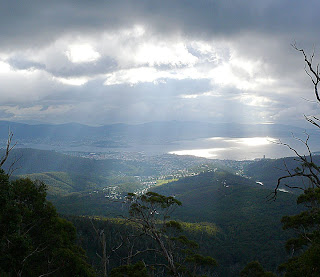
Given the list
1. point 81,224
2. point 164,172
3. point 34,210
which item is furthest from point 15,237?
point 164,172

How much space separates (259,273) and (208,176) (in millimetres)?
105669

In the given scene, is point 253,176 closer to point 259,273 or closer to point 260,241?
point 260,241

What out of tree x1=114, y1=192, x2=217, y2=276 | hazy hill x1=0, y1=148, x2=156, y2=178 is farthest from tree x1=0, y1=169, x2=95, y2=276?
hazy hill x1=0, y1=148, x2=156, y2=178

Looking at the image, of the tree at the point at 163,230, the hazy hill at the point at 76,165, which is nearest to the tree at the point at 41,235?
the tree at the point at 163,230

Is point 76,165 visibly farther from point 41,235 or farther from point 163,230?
point 163,230

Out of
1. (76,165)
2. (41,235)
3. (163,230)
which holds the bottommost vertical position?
(76,165)

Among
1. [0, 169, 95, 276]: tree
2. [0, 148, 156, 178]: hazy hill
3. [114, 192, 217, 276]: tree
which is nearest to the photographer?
[114, 192, 217, 276]: tree

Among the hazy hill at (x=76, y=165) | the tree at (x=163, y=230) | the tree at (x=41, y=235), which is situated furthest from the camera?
the hazy hill at (x=76, y=165)

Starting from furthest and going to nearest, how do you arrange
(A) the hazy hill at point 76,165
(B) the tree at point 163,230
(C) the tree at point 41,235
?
(A) the hazy hill at point 76,165 < (C) the tree at point 41,235 < (B) the tree at point 163,230

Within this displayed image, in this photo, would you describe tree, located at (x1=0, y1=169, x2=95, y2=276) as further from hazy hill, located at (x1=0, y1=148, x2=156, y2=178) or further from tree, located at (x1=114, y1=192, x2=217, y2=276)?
hazy hill, located at (x1=0, y1=148, x2=156, y2=178)

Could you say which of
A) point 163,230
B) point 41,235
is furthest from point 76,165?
point 163,230

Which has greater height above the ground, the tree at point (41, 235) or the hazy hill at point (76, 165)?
the tree at point (41, 235)

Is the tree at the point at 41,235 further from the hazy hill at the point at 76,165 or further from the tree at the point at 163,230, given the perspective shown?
the hazy hill at the point at 76,165

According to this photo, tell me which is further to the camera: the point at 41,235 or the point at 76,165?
the point at 76,165
